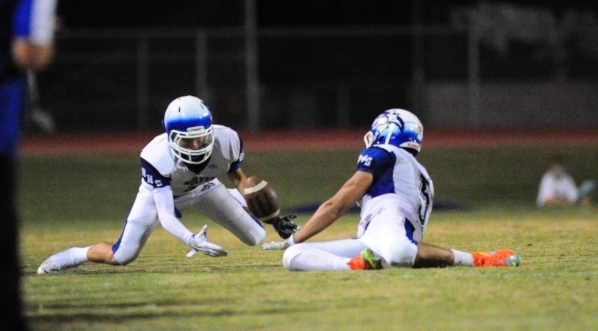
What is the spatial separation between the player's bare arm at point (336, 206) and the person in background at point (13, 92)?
264 centimetres

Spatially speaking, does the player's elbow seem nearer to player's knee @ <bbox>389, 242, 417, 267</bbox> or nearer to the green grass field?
the green grass field

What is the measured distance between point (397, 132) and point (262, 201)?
1186 millimetres

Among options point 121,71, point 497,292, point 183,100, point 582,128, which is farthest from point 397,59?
point 497,292

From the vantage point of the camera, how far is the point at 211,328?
466 cm

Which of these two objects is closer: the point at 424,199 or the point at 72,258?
the point at 424,199

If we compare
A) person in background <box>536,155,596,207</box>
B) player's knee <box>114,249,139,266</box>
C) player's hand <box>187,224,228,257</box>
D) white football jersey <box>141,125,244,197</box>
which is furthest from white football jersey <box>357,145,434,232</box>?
person in background <box>536,155,596,207</box>

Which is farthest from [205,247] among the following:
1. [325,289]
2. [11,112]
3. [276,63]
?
[276,63]

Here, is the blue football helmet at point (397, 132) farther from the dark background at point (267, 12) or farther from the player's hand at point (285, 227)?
the dark background at point (267, 12)

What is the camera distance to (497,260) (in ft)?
21.8

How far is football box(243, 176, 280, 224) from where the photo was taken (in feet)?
24.2

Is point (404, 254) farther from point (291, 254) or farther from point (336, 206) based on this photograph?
point (291, 254)

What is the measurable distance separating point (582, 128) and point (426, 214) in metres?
18.3

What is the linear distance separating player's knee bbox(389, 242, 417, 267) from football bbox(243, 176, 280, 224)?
1293mm

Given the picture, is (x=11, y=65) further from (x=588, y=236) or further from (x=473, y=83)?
(x=473, y=83)
